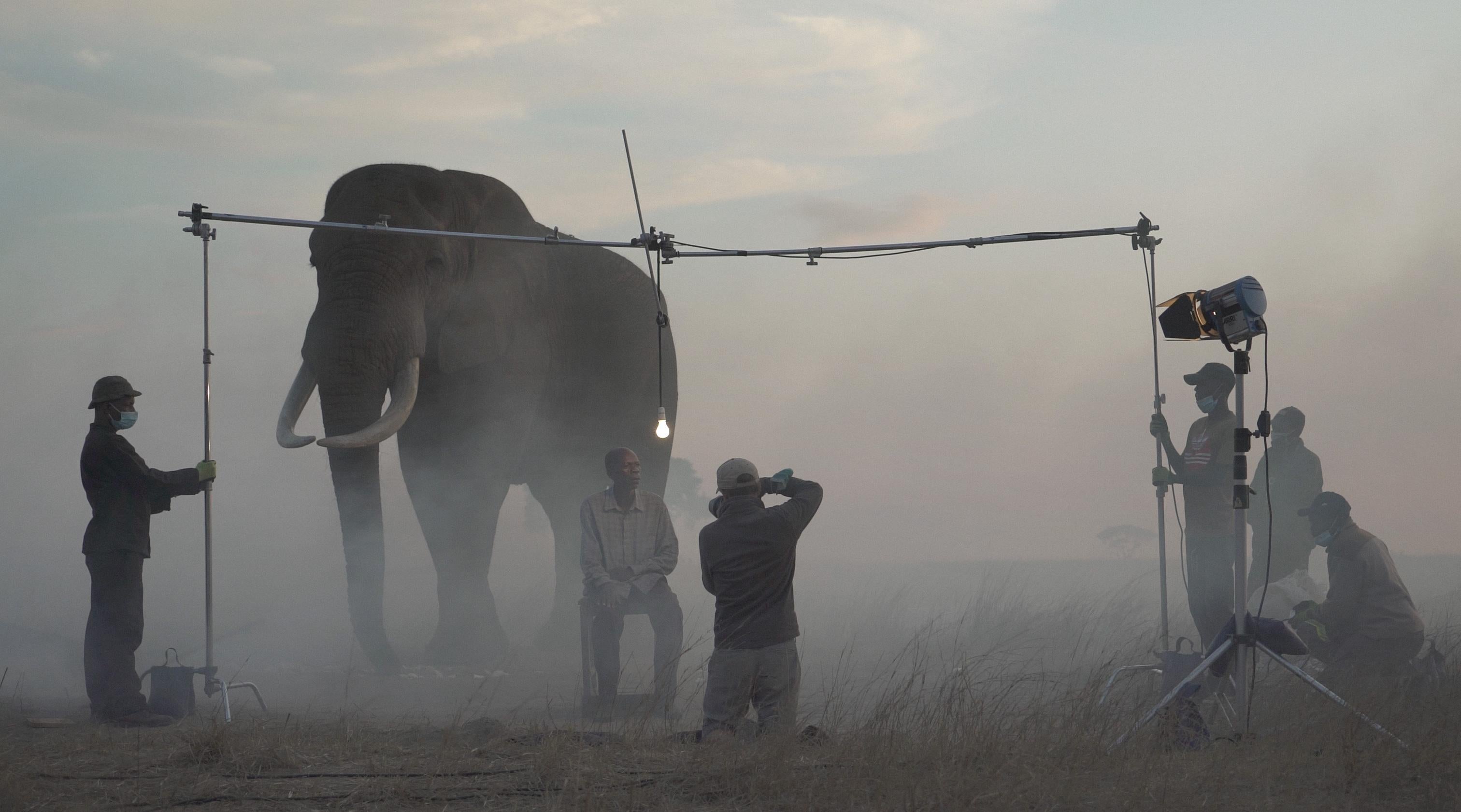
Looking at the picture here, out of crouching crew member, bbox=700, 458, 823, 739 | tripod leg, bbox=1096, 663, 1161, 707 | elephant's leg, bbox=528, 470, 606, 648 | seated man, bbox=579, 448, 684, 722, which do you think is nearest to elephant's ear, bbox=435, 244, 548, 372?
elephant's leg, bbox=528, 470, 606, 648

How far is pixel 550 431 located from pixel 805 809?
8314 millimetres

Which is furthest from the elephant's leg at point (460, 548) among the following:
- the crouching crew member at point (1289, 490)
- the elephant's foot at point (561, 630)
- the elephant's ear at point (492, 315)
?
the crouching crew member at point (1289, 490)

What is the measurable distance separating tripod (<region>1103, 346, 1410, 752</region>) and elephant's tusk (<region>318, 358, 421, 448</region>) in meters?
5.62

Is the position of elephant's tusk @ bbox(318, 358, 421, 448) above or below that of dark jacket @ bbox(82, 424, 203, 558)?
above

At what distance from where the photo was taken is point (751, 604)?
22.2 ft

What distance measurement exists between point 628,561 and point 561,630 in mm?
3632

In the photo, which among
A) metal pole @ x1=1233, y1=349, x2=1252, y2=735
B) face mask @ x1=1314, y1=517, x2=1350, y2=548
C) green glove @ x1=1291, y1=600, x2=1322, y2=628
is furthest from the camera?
face mask @ x1=1314, y1=517, x2=1350, y2=548

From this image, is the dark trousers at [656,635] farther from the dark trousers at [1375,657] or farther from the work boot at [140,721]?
the dark trousers at [1375,657]

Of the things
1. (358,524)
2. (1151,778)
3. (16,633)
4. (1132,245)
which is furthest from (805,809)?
(16,633)

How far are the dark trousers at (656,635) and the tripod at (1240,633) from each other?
9.15ft

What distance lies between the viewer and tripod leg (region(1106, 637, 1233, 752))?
5816mm

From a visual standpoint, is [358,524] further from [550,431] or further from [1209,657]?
[1209,657]

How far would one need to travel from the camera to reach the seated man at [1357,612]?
729 cm

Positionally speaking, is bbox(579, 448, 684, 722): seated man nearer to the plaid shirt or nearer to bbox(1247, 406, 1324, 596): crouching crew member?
the plaid shirt
